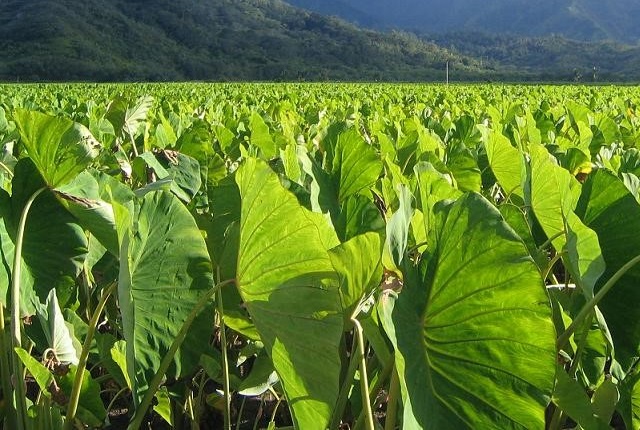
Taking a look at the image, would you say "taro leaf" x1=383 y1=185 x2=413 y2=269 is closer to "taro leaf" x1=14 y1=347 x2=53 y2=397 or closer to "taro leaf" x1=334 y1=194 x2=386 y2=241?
"taro leaf" x1=334 y1=194 x2=386 y2=241

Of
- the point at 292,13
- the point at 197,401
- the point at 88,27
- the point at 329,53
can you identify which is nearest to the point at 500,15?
the point at 292,13

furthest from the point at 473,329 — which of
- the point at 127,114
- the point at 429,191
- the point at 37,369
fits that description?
the point at 127,114

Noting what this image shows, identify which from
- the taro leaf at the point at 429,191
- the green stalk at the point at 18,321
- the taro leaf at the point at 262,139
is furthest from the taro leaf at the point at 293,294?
the taro leaf at the point at 262,139

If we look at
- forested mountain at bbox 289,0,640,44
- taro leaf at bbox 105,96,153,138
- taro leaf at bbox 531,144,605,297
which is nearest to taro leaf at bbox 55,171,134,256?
taro leaf at bbox 531,144,605,297

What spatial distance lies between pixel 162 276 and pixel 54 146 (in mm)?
272

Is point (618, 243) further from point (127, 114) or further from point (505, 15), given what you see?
point (505, 15)

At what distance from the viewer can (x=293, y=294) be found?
2.06ft

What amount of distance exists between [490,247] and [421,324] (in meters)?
0.11

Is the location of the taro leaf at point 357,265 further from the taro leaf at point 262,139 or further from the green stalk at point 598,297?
the taro leaf at point 262,139

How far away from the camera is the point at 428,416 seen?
60 cm

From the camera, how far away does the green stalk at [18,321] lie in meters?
0.84

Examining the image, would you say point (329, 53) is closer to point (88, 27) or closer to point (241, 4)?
point (88, 27)

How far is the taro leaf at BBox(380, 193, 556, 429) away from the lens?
22.6 inches

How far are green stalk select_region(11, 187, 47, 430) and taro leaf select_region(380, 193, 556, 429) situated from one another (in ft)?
1.61
